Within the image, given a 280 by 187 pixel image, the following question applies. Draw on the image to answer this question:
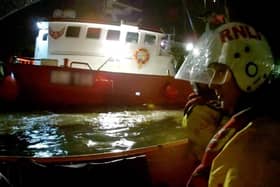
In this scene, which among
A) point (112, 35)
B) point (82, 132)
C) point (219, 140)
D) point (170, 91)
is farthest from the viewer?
point (170, 91)

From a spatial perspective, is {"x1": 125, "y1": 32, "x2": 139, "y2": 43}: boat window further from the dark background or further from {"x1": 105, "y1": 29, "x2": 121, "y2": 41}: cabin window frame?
the dark background

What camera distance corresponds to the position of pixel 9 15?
2480 centimetres

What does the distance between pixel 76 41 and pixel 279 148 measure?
12.9 m

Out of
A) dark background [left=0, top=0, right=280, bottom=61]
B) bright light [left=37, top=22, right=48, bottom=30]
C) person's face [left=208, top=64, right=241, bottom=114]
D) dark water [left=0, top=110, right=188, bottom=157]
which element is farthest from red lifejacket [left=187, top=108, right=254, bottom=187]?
dark background [left=0, top=0, right=280, bottom=61]

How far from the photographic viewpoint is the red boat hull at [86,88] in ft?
38.7

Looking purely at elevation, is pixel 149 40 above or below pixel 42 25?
below

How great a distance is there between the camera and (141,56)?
14.3 metres

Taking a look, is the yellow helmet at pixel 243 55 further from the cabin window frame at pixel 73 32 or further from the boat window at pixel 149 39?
the boat window at pixel 149 39

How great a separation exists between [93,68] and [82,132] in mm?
5072

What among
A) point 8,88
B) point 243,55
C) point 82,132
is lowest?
point 82,132

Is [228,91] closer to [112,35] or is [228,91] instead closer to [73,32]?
[112,35]

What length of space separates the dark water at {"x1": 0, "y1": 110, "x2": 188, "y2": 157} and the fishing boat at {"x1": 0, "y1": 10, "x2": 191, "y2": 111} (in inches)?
35.9

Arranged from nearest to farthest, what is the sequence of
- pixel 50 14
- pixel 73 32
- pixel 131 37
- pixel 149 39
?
pixel 73 32
pixel 131 37
pixel 149 39
pixel 50 14

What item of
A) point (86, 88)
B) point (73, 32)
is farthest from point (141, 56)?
point (86, 88)
